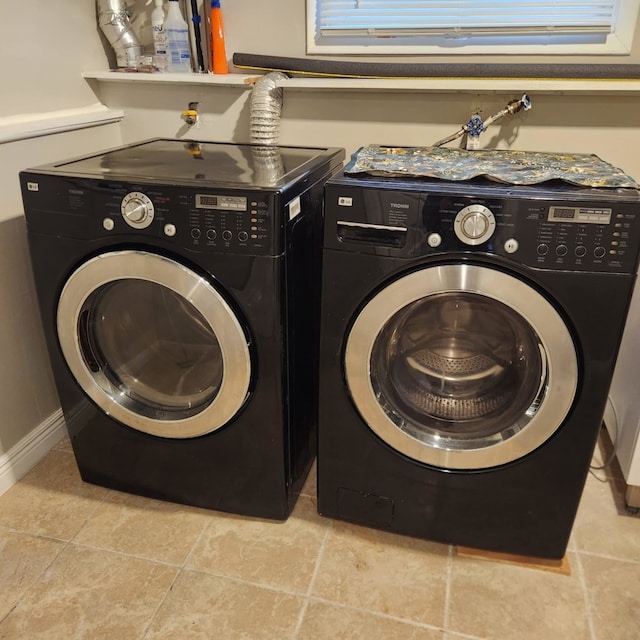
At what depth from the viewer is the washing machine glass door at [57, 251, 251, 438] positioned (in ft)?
4.47

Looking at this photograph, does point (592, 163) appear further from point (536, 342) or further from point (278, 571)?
point (278, 571)

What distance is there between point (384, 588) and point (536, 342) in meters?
0.72

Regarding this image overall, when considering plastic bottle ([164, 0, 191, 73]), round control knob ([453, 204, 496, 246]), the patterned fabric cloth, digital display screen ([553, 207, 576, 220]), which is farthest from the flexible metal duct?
digital display screen ([553, 207, 576, 220])

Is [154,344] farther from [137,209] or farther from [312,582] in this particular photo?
[312,582]

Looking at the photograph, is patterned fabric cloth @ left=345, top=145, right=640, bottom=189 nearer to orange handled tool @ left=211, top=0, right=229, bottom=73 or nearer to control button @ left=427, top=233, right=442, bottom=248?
control button @ left=427, top=233, right=442, bottom=248

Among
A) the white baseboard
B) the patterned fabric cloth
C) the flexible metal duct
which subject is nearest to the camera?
the patterned fabric cloth

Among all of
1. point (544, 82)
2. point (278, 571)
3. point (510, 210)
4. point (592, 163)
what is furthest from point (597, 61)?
point (278, 571)

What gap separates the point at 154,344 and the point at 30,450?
2.05ft

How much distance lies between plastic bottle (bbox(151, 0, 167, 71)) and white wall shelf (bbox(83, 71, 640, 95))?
6cm

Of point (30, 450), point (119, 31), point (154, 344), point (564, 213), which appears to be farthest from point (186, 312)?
point (119, 31)

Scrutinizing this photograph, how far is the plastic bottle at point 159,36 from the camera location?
6.05 ft

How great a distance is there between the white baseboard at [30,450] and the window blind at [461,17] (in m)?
1.56

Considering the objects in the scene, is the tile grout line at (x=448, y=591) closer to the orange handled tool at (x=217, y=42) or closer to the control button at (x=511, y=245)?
the control button at (x=511, y=245)

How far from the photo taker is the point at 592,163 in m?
1.48
